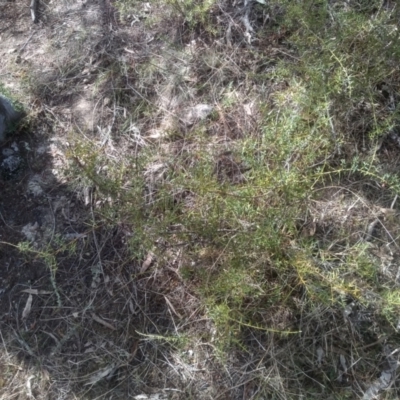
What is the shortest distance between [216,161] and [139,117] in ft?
1.93

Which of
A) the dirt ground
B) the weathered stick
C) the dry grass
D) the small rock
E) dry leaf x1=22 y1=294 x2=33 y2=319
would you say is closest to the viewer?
the dry grass

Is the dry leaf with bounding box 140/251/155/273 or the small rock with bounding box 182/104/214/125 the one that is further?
the small rock with bounding box 182/104/214/125

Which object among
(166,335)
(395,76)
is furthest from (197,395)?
(395,76)

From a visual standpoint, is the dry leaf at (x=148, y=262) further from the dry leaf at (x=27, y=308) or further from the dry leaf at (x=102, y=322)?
the dry leaf at (x=27, y=308)

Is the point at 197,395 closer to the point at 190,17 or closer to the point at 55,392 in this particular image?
the point at 55,392

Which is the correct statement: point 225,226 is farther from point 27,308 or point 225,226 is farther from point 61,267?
point 27,308

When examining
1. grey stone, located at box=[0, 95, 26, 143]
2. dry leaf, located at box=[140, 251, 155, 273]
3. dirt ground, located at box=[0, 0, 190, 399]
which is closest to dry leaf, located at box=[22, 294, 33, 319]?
dirt ground, located at box=[0, 0, 190, 399]

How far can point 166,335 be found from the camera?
2500mm

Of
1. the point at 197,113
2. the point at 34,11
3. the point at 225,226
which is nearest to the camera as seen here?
the point at 225,226

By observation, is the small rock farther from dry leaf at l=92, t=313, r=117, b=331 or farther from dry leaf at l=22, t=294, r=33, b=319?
dry leaf at l=22, t=294, r=33, b=319

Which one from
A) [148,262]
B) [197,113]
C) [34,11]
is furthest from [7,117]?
[148,262]

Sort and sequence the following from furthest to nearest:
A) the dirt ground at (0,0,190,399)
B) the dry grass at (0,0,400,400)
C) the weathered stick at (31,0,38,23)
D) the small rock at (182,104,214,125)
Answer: the weathered stick at (31,0,38,23) < the small rock at (182,104,214,125) < the dirt ground at (0,0,190,399) < the dry grass at (0,0,400,400)

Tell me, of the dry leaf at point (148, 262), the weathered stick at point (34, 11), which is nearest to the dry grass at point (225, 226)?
the dry leaf at point (148, 262)

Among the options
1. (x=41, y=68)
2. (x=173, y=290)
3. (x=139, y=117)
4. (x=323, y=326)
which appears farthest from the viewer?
(x=41, y=68)
